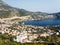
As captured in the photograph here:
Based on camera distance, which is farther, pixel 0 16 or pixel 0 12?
pixel 0 12

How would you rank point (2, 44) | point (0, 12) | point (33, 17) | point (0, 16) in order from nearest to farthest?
point (2, 44) < point (0, 16) < point (0, 12) < point (33, 17)

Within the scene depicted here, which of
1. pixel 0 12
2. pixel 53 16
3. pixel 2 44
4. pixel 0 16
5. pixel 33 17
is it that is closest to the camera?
pixel 2 44

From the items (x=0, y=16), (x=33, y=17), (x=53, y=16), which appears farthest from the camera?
(x=53, y=16)

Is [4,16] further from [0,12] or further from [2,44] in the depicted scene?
[2,44]

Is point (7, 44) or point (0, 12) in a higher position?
point (7, 44)

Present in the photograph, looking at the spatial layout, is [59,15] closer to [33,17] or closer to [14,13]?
[33,17]

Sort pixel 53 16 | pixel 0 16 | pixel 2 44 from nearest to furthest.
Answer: pixel 2 44
pixel 0 16
pixel 53 16

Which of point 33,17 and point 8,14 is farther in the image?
point 33,17

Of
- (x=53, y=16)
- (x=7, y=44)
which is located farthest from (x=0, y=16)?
(x=7, y=44)

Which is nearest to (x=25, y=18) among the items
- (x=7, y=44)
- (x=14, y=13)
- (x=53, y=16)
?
(x=14, y=13)
